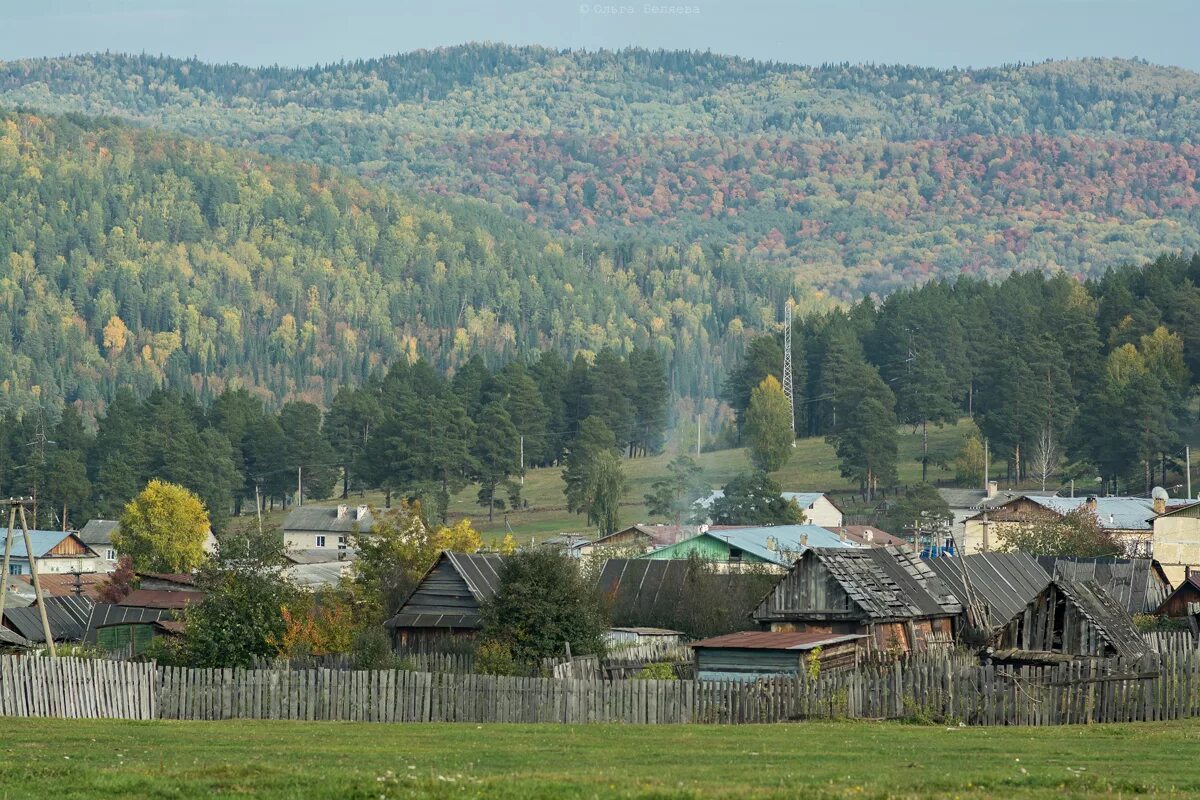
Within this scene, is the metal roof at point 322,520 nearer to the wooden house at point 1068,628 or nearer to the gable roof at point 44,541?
the gable roof at point 44,541

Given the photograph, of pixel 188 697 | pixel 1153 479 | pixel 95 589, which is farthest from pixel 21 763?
pixel 1153 479

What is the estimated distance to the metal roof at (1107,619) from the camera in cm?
4312

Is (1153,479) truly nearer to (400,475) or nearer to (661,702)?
(400,475)

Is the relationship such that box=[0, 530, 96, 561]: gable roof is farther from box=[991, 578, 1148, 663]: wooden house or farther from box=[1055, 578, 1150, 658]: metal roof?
box=[1055, 578, 1150, 658]: metal roof

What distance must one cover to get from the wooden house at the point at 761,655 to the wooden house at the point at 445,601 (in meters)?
13.8

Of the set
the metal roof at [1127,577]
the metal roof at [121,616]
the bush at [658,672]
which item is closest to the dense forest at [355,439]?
the metal roof at [121,616]

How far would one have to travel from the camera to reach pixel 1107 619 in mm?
43906

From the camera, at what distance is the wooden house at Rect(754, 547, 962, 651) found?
5069 centimetres

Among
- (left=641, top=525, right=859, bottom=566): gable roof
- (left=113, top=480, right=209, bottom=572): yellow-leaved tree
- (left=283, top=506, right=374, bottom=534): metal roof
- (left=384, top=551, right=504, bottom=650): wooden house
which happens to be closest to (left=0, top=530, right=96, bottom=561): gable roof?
(left=113, top=480, right=209, bottom=572): yellow-leaved tree

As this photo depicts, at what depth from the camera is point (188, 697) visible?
39.2 metres

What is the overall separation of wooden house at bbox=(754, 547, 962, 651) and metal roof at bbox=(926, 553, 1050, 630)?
3.21 meters

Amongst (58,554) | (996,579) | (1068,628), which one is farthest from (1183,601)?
(58,554)

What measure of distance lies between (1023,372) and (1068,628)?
342ft

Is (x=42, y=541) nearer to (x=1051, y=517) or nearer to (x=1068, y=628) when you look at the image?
(x=1051, y=517)
